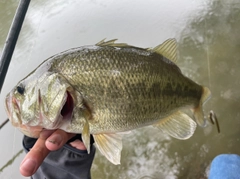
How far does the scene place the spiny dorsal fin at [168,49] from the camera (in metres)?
0.67

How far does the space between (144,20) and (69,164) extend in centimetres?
112

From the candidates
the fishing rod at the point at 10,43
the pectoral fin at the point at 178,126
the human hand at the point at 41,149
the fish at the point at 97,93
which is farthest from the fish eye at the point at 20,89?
the pectoral fin at the point at 178,126

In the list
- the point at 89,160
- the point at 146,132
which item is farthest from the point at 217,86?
the point at 89,160

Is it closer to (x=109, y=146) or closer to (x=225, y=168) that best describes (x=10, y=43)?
(x=109, y=146)

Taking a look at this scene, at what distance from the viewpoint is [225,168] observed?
100 centimetres

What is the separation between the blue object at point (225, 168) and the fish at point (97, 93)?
0.47 m

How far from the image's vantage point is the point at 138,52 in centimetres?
63

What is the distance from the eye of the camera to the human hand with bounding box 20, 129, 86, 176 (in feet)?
1.74

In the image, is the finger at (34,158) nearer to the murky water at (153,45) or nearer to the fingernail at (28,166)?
the fingernail at (28,166)

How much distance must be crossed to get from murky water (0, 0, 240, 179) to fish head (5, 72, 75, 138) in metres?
0.64

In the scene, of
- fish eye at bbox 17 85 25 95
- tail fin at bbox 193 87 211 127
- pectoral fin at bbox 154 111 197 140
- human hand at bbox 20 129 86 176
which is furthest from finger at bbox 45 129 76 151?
tail fin at bbox 193 87 211 127

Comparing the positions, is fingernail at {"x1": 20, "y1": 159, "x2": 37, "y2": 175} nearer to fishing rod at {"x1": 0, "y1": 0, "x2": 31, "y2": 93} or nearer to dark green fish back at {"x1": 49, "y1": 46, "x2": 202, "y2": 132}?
dark green fish back at {"x1": 49, "y1": 46, "x2": 202, "y2": 132}

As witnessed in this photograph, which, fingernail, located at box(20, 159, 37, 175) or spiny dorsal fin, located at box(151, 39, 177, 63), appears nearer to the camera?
fingernail, located at box(20, 159, 37, 175)

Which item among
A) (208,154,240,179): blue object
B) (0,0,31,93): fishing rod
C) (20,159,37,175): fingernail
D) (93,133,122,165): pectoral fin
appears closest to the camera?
(20,159,37,175): fingernail
